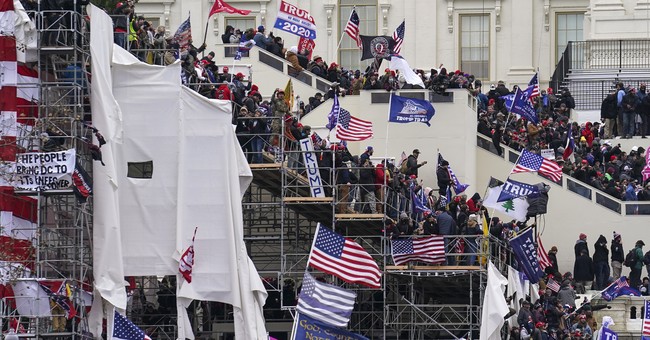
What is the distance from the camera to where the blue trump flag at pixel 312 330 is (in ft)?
273

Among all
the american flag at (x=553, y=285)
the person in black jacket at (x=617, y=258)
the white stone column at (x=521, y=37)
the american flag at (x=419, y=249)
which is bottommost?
the american flag at (x=553, y=285)

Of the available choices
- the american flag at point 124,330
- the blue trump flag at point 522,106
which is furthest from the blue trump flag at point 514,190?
the american flag at point 124,330

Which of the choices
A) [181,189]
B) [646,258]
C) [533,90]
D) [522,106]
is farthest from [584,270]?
[181,189]

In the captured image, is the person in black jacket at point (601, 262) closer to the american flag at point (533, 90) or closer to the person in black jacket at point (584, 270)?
the person in black jacket at point (584, 270)

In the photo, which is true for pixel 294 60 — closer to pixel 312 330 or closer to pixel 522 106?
pixel 522 106

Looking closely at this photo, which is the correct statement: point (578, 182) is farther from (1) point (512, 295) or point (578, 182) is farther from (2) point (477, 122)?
(1) point (512, 295)

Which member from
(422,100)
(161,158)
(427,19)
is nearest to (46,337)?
(161,158)

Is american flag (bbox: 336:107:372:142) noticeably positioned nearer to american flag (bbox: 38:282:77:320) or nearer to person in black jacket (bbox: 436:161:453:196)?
person in black jacket (bbox: 436:161:453:196)

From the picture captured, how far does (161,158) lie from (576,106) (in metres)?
26.1

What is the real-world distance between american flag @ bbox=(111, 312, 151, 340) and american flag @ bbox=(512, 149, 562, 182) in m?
16.9

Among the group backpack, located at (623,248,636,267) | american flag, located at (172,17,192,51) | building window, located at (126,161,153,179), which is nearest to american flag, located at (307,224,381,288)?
building window, located at (126,161,153,179)

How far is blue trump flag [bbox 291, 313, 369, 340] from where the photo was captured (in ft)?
273

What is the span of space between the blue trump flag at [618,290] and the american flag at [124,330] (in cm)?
1537

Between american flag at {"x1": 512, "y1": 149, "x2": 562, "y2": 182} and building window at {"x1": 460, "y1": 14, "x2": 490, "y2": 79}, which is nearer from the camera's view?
american flag at {"x1": 512, "y1": 149, "x2": 562, "y2": 182}
